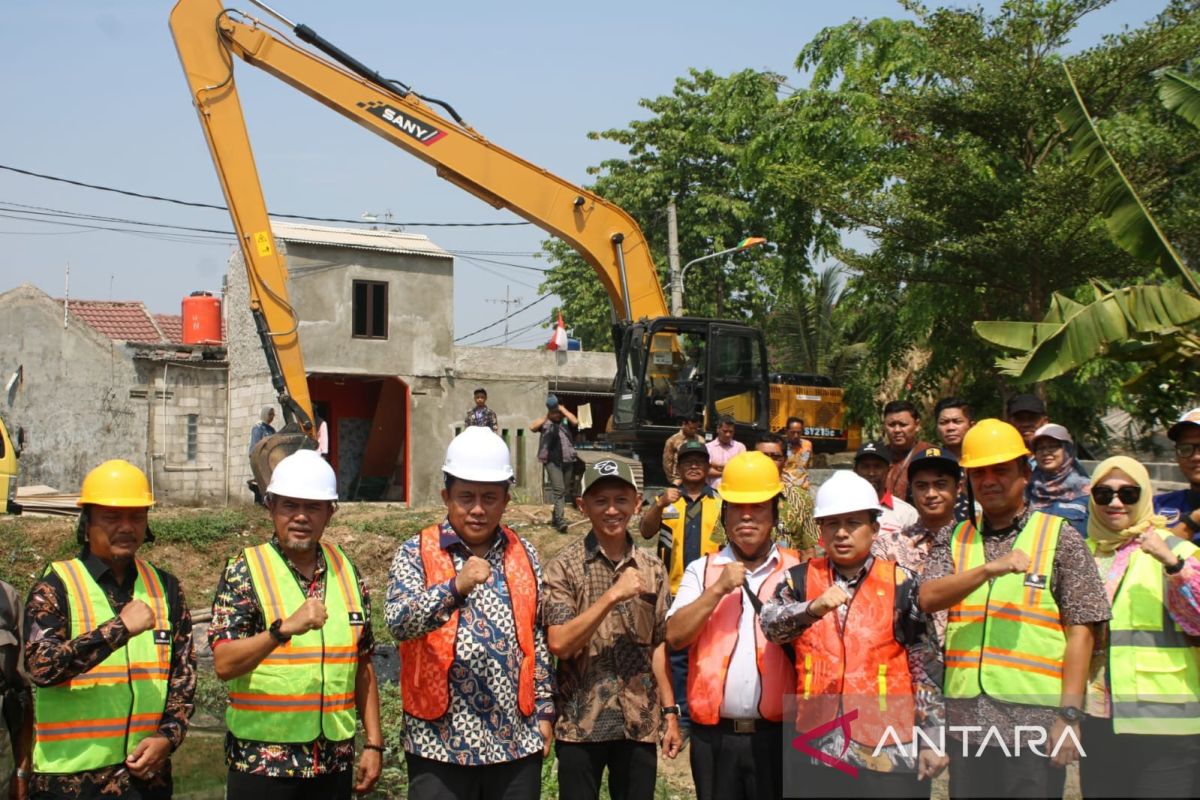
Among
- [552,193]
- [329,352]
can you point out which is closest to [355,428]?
[329,352]

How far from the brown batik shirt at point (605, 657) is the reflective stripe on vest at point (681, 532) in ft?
5.66

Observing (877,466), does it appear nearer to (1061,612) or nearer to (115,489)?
(1061,612)

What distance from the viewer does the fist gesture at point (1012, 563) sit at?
356 centimetres

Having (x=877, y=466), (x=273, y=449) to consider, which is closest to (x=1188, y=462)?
(x=877, y=466)

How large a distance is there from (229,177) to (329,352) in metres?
10.3

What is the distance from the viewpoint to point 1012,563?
3570mm

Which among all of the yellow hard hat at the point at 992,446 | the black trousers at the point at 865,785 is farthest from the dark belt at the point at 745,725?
the yellow hard hat at the point at 992,446

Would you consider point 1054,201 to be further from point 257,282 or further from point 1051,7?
point 257,282

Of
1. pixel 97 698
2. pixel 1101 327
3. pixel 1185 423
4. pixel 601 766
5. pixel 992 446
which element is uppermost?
pixel 1101 327

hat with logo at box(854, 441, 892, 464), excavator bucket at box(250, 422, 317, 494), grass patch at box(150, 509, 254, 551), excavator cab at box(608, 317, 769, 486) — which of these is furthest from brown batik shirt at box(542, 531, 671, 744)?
grass patch at box(150, 509, 254, 551)

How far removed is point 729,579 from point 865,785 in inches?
29.8

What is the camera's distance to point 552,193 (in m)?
15.0

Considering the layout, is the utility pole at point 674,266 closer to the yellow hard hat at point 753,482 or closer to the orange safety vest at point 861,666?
the yellow hard hat at point 753,482

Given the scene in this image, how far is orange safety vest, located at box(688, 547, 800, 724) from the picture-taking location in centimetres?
398
